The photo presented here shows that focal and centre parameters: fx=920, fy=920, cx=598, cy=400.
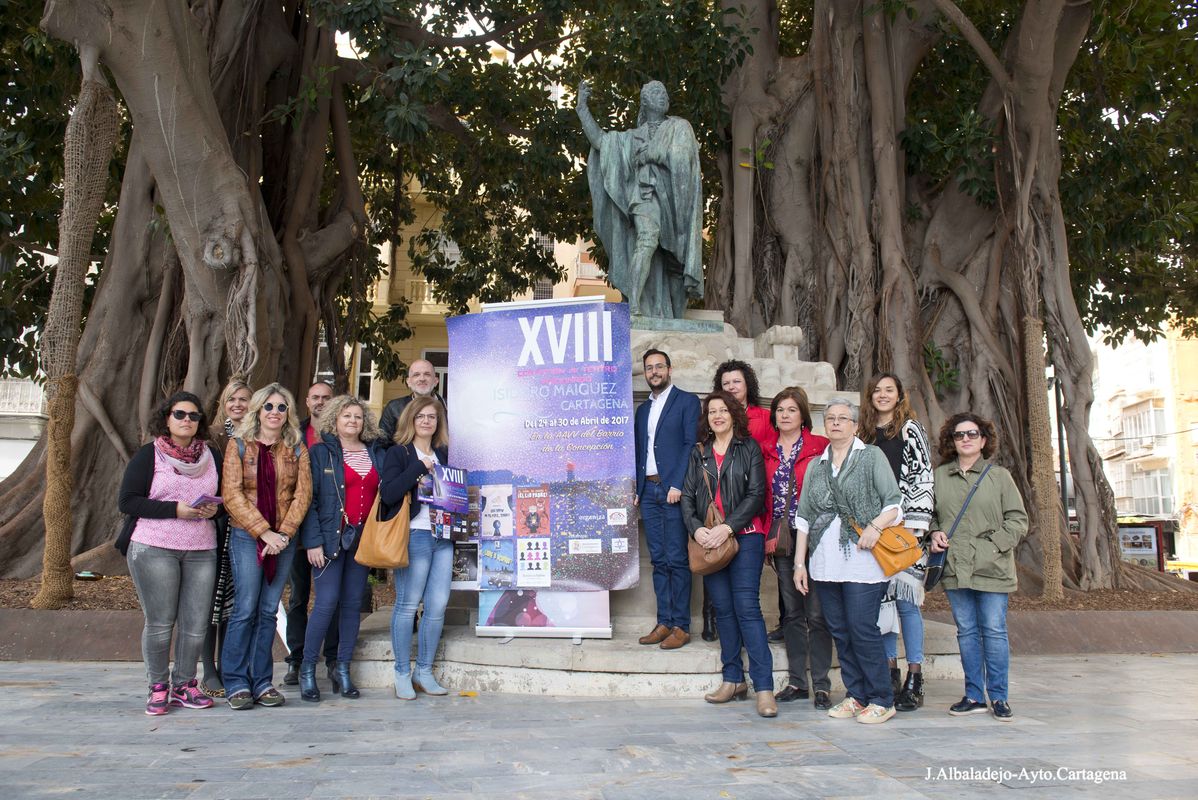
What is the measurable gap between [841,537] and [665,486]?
105 cm

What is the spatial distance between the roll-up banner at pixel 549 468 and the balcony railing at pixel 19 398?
2636 centimetres

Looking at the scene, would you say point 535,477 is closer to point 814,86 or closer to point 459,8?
point 459,8

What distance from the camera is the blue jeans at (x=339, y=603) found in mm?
4762

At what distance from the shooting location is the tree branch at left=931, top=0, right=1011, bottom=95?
860cm

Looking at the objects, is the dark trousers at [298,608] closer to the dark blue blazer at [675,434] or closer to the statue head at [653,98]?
the dark blue blazer at [675,434]

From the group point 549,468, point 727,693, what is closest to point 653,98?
point 549,468

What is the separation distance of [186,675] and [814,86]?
8.95 meters

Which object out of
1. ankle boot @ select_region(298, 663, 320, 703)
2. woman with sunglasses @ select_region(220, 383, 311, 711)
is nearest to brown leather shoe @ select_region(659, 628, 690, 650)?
ankle boot @ select_region(298, 663, 320, 703)

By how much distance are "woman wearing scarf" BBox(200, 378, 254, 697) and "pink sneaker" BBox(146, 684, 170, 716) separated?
1.07ft

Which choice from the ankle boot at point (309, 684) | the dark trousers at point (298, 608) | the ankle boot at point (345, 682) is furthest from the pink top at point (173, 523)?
the ankle boot at point (345, 682)

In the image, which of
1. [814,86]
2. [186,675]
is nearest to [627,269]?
[186,675]

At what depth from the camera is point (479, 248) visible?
563 inches

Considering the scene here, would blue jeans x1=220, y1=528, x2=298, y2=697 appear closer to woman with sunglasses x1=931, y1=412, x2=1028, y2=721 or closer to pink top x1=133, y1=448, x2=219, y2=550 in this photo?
pink top x1=133, y1=448, x2=219, y2=550

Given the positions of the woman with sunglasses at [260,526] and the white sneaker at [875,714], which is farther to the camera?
the woman with sunglasses at [260,526]
